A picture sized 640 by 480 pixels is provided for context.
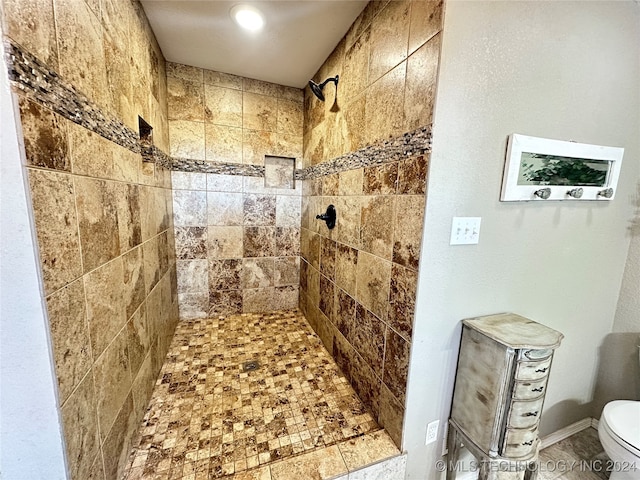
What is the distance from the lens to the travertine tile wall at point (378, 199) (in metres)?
1.07

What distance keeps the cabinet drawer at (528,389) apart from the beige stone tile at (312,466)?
32.0 inches

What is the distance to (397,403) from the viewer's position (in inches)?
47.5

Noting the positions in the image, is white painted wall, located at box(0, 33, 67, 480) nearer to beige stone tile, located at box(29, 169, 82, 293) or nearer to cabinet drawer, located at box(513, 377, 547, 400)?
beige stone tile, located at box(29, 169, 82, 293)

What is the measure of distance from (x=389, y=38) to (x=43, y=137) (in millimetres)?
1444

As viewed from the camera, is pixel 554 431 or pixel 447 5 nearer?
pixel 447 5

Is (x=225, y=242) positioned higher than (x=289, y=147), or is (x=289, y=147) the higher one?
(x=289, y=147)

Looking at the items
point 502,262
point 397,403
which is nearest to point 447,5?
point 502,262

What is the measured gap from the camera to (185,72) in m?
2.20

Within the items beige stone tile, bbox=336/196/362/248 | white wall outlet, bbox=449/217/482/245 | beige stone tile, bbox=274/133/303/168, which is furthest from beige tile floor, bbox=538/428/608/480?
beige stone tile, bbox=274/133/303/168

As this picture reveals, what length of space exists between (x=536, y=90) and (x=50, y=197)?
1834 mm

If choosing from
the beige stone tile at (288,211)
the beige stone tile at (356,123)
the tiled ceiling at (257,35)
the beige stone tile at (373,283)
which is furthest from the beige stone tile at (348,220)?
the tiled ceiling at (257,35)

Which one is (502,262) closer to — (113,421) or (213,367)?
(113,421)

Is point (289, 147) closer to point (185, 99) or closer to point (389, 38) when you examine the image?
point (185, 99)

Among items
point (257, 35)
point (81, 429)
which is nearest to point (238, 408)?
point (81, 429)
